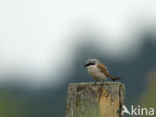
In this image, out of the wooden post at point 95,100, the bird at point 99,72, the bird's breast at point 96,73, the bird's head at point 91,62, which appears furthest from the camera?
the bird's breast at point 96,73

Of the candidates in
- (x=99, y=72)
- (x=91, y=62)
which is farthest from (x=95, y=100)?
(x=99, y=72)

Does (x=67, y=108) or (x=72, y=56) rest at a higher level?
(x=72, y=56)

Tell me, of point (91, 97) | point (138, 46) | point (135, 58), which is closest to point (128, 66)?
point (135, 58)

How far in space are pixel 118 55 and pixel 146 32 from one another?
7469mm

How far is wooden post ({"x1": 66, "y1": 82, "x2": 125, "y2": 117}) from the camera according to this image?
32.6 feet

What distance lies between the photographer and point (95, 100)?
10008 mm

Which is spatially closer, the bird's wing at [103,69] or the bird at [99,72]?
the bird at [99,72]

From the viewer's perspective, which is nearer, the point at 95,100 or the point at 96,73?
the point at 95,100

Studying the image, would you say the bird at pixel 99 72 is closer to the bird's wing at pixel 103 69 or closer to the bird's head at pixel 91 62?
the bird's wing at pixel 103 69

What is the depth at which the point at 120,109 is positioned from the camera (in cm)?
995

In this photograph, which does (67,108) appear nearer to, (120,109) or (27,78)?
(120,109)

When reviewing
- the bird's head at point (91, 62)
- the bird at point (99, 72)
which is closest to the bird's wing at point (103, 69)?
the bird at point (99, 72)

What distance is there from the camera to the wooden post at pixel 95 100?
9945 millimetres

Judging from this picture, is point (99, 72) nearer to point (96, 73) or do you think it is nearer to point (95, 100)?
point (96, 73)
